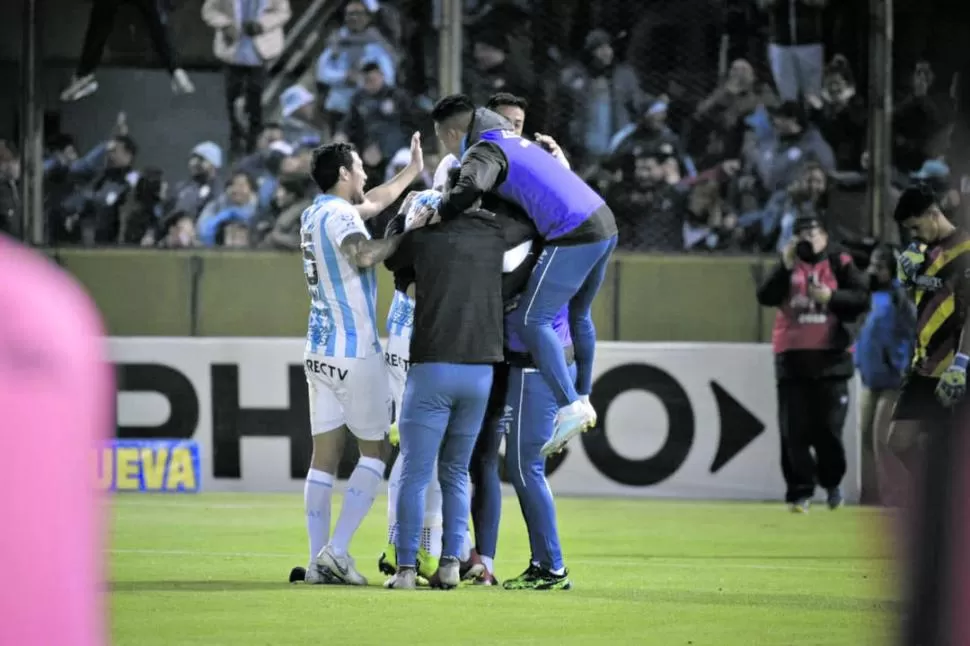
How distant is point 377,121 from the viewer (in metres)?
14.6

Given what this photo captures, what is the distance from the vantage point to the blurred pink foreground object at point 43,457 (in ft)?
3.66

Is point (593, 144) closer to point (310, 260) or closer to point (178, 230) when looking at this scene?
point (178, 230)

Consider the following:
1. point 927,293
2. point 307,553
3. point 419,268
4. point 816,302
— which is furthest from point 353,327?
point 816,302

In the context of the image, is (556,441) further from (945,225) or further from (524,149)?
(945,225)

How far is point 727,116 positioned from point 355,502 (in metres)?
7.99

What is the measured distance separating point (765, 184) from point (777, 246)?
0.55 meters

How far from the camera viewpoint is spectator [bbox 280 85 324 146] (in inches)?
582

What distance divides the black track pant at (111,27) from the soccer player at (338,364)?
7.92 m

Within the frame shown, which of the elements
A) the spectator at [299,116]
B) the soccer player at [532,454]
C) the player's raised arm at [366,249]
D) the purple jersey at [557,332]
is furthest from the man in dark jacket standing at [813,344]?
the player's raised arm at [366,249]

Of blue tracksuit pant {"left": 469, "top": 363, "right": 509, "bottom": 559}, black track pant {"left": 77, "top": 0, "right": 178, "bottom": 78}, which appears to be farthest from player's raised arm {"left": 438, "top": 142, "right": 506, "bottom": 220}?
black track pant {"left": 77, "top": 0, "right": 178, "bottom": 78}

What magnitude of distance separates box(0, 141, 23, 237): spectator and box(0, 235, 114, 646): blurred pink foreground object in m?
13.5

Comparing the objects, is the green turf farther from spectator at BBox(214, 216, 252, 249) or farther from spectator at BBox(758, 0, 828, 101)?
spectator at BBox(758, 0, 828, 101)

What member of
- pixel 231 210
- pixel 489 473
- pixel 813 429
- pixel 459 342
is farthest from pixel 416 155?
pixel 231 210

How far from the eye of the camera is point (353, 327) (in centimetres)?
741
